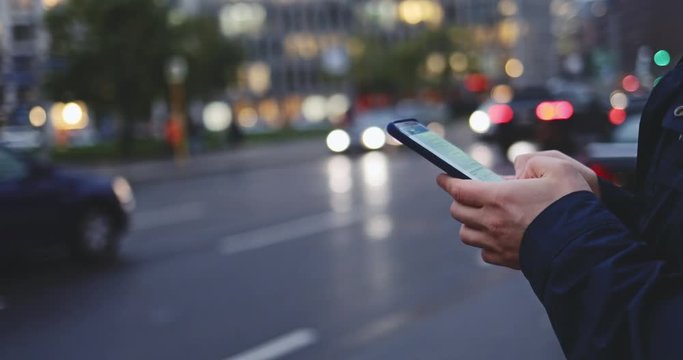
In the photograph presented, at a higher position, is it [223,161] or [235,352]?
[235,352]

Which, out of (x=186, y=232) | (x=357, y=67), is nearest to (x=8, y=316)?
(x=186, y=232)

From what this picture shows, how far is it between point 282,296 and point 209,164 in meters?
25.5

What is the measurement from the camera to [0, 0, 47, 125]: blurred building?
70.5 ft

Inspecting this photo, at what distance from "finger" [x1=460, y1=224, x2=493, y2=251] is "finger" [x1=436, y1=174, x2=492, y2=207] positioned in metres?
0.05

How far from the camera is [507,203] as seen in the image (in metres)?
1.59

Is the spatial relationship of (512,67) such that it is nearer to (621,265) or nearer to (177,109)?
(177,109)

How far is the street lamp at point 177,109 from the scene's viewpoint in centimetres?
3606

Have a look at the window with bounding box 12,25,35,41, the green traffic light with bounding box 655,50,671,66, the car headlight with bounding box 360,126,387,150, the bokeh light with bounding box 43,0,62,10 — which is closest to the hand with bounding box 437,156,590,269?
the green traffic light with bounding box 655,50,671,66

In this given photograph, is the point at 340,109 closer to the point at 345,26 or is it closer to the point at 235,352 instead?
the point at 345,26

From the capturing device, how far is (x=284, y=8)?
335 feet

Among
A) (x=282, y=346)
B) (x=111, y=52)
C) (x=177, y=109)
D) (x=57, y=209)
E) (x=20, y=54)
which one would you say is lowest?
(x=177, y=109)

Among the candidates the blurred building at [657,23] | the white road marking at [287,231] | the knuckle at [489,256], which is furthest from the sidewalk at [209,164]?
the knuckle at [489,256]

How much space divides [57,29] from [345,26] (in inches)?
2756

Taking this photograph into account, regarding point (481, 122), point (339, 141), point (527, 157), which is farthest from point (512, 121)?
point (527, 157)
